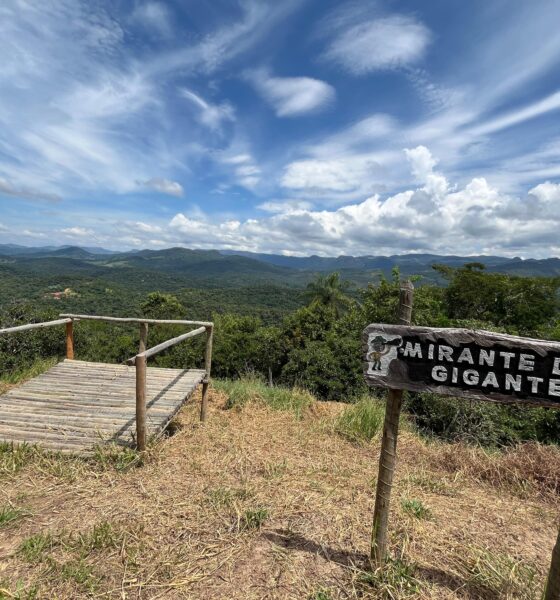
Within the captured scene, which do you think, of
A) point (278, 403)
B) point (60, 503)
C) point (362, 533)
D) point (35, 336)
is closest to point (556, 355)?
point (362, 533)

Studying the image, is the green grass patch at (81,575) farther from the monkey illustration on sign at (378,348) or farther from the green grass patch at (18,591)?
the monkey illustration on sign at (378,348)

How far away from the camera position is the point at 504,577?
2322mm

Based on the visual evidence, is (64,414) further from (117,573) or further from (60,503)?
(117,573)

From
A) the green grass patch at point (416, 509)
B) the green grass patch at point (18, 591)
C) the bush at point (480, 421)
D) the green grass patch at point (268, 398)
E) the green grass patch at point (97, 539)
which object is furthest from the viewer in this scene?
the bush at point (480, 421)

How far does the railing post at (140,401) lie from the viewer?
12.0 ft

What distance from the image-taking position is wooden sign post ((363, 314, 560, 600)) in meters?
1.88

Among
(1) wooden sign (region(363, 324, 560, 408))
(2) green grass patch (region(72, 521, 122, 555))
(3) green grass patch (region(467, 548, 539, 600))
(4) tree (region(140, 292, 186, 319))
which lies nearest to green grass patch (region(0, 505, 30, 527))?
(2) green grass patch (region(72, 521, 122, 555))

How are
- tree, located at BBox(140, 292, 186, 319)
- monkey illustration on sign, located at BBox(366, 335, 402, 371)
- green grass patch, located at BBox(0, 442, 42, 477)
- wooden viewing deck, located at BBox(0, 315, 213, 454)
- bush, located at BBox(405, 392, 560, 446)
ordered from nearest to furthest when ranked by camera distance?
monkey illustration on sign, located at BBox(366, 335, 402, 371), green grass patch, located at BBox(0, 442, 42, 477), wooden viewing deck, located at BBox(0, 315, 213, 454), bush, located at BBox(405, 392, 560, 446), tree, located at BBox(140, 292, 186, 319)

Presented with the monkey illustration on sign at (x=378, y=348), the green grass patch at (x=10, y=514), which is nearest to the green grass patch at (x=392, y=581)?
the monkey illustration on sign at (x=378, y=348)

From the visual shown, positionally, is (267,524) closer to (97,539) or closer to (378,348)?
(97,539)

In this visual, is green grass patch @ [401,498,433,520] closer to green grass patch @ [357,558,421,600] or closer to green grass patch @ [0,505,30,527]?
green grass patch @ [357,558,421,600]

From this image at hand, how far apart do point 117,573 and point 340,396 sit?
9.39m

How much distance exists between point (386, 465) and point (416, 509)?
1.12 m

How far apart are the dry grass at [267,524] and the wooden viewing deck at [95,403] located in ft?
1.03
